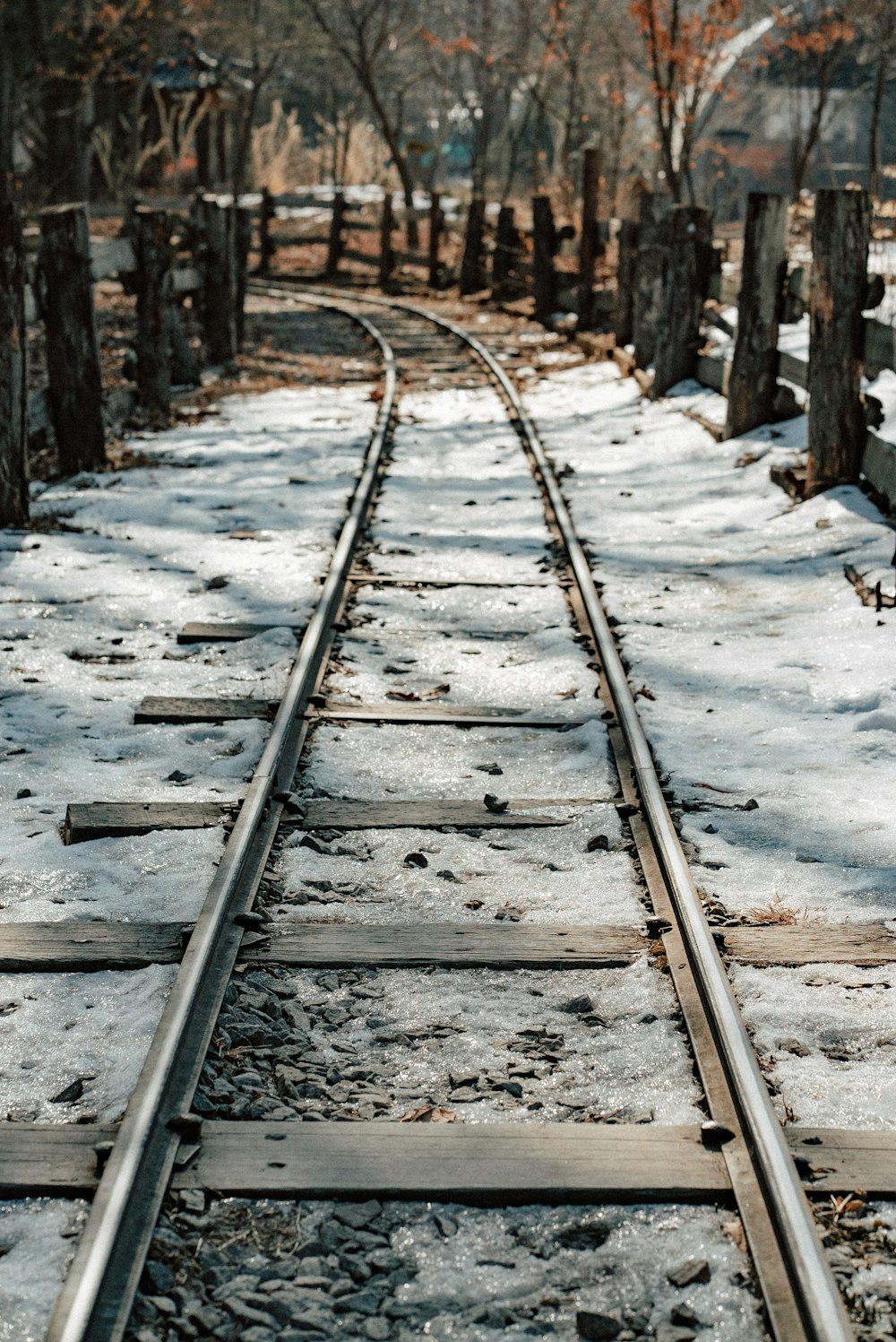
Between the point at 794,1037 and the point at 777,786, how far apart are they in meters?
1.54

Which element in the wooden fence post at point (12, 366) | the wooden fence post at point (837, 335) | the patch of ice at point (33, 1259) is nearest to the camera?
the patch of ice at point (33, 1259)

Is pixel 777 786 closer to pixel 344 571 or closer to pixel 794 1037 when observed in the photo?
pixel 794 1037

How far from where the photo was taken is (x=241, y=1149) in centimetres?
272

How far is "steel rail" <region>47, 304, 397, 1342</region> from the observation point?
2.30 metres

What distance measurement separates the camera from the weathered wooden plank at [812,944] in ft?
11.6

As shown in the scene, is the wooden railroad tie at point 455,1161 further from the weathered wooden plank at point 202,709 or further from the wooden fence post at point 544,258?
the wooden fence post at point 544,258

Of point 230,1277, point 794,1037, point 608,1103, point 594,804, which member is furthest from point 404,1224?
point 594,804

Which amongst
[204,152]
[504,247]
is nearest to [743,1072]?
[504,247]

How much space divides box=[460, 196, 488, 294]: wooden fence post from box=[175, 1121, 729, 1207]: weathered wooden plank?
21275 mm

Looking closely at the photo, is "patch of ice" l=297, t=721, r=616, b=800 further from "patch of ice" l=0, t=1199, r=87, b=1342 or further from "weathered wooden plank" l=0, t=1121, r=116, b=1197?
"patch of ice" l=0, t=1199, r=87, b=1342

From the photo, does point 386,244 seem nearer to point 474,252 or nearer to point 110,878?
point 474,252

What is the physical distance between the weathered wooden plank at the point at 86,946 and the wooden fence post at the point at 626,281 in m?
12.2

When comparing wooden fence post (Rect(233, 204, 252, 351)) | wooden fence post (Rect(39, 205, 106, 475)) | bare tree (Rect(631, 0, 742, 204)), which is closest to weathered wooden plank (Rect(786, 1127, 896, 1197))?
wooden fence post (Rect(39, 205, 106, 475))

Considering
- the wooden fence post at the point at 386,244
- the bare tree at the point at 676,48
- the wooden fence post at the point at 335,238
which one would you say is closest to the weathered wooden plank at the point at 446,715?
the bare tree at the point at 676,48
